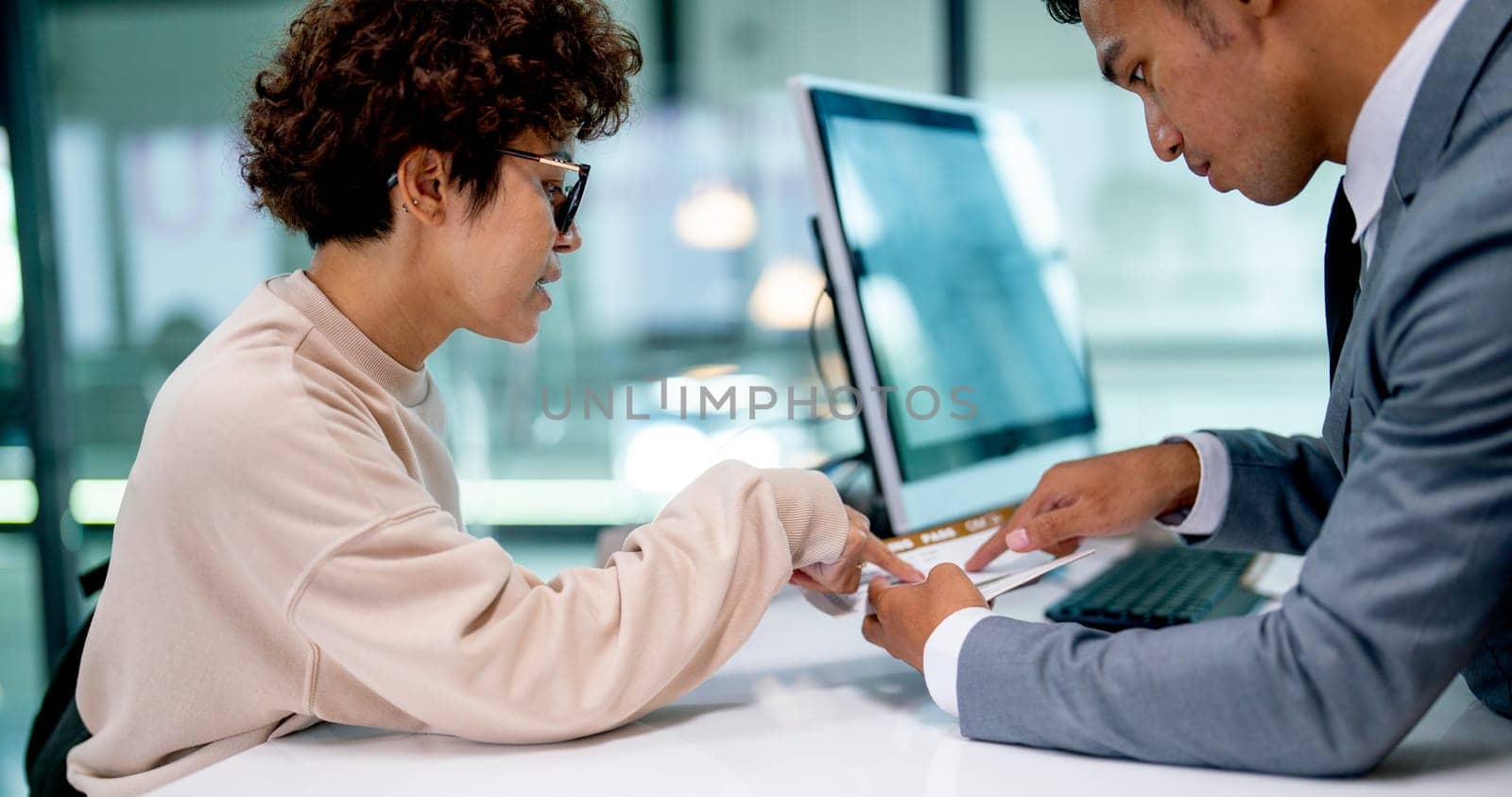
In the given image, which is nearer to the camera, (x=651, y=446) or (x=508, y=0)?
(x=508, y=0)

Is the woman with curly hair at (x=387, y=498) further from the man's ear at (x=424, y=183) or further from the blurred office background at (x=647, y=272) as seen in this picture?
the blurred office background at (x=647, y=272)

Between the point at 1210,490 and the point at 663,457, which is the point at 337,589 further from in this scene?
the point at 663,457

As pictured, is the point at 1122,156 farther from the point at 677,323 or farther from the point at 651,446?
the point at 651,446

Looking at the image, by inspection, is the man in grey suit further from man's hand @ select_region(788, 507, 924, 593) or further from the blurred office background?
the blurred office background

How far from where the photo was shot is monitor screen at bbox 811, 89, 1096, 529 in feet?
4.19

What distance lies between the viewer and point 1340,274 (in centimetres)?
101

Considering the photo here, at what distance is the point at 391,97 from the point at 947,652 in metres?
0.66

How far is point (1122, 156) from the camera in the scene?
146 inches

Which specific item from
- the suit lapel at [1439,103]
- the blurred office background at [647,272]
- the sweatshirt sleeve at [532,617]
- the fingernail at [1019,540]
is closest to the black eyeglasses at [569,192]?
the sweatshirt sleeve at [532,617]

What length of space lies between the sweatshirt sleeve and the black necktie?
0.52 m

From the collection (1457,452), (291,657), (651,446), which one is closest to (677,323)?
(651,446)

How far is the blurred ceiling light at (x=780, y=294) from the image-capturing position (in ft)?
12.9

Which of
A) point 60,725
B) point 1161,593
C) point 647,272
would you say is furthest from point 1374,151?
point 647,272

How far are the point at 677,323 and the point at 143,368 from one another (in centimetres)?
195
